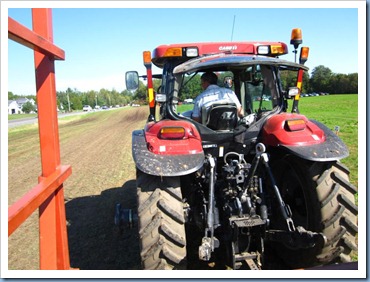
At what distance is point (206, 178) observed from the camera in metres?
3.25

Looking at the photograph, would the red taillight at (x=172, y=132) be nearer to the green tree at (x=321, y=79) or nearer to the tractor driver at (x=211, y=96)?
the tractor driver at (x=211, y=96)

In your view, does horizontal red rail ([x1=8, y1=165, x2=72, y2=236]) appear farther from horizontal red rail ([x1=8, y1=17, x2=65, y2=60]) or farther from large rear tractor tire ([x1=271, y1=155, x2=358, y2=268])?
large rear tractor tire ([x1=271, y1=155, x2=358, y2=268])

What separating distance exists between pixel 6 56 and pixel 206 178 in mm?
2058

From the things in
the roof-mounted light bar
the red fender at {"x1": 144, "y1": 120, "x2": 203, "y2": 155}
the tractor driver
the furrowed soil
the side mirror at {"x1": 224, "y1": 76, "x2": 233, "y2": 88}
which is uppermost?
the roof-mounted light bar

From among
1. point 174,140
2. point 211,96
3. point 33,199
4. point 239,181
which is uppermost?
point 211,96

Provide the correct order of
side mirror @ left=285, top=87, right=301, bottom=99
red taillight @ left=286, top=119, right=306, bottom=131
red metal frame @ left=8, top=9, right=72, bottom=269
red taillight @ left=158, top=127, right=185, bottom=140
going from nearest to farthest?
red metal frame @ left=8, top=9, right=72, bottom=269 → red taillight @ left=158, top=127, right=185, bottom=140 → red taillight @ left=286, top=119, right=306, bottom=131 → side mirror @ left=285, top=87, right=301, bottom=99

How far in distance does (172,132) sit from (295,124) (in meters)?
1.21

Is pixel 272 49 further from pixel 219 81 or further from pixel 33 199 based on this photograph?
pixel 33 199

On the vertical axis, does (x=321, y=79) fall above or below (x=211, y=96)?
above

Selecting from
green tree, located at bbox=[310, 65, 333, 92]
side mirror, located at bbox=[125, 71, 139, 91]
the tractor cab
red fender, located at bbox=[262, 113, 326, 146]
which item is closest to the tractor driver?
the tractor cab

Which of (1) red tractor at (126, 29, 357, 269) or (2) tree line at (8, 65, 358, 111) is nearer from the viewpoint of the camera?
(1) red tractor at (126, 29, 357, 269)

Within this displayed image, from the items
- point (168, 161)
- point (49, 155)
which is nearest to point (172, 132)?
point (168, 161)

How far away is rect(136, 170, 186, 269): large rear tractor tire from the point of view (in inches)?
106

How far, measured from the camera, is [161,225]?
8.96 feet
